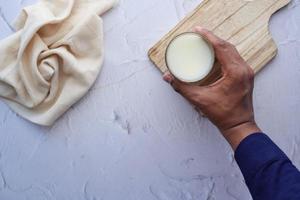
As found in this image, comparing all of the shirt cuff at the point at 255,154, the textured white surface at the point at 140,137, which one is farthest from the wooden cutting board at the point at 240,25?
the shirt cuff at the point at 255,154

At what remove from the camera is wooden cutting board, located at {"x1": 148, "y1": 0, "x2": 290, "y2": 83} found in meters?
0.53

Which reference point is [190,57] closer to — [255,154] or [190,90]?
[190,90]

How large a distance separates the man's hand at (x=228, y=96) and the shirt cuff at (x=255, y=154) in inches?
0.8

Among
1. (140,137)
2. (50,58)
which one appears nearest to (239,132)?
(140,137)

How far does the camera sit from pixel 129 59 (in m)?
0.56

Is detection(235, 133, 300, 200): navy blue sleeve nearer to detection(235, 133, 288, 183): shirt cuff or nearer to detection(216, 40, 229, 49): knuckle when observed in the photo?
detection(235, 133, 288, 183): shirt cuff

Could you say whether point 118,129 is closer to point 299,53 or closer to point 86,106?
point 86,106

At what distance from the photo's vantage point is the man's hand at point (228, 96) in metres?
0.45

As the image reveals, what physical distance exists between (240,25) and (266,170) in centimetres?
23

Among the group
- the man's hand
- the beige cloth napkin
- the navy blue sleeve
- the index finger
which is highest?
the beige cloth napkin

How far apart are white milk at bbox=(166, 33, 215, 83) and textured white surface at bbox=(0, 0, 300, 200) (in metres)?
0.10

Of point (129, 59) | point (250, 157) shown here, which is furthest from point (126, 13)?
point (250, 157)

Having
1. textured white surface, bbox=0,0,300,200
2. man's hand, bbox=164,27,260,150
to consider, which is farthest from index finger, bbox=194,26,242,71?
textured white surface, bbox=0,0,300,200

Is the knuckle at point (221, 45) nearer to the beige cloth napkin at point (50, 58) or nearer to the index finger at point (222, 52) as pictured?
the index finger at point (222, 52)
